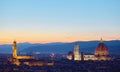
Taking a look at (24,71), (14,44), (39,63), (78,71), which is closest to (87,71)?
(78,71)

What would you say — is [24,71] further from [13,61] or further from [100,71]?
[13,61]

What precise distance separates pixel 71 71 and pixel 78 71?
5.37 feet

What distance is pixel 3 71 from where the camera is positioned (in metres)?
107

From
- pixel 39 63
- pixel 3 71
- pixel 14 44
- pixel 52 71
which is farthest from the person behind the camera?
pixel 14 44

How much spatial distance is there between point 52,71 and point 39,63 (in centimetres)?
4495

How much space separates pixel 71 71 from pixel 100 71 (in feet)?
Result: 24.1

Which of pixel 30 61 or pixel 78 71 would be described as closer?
pixel 78 71

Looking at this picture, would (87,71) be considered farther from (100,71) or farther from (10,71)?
(10,71)

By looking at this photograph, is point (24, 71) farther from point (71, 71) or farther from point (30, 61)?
point (30, 61)

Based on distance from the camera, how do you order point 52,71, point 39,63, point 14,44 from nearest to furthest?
point 52,71, point 39,63, point 14,44

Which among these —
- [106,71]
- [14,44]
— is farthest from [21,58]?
[106,71]

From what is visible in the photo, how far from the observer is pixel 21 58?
180m

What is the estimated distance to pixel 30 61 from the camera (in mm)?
163125

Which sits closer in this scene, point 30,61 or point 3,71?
point 3,71
